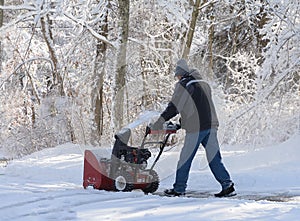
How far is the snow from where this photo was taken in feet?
16.2

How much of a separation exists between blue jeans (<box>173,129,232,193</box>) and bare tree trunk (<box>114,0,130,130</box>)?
617 cm

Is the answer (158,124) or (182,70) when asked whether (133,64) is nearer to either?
(182,70)

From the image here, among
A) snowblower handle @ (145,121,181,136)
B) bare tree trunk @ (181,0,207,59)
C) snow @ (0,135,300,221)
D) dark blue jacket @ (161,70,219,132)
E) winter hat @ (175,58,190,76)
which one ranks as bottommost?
snow @ (0,135,300,221)

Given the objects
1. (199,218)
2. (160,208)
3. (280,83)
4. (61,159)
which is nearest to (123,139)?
(160,208)

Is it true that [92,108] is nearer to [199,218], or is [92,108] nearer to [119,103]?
[119,103]

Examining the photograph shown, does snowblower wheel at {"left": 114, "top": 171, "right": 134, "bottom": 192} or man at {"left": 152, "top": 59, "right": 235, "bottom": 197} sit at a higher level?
man at {"left": 152, "top": 59, "right": 235, "bottom": 197}

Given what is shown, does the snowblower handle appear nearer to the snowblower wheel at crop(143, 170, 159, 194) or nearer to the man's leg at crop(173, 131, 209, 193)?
the man's leg at crop(173, 131, 209, 193)

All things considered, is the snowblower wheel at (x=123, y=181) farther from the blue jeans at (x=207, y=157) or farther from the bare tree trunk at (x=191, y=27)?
the bare tree trunk at (x=191, y=27)

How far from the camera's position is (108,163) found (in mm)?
6656

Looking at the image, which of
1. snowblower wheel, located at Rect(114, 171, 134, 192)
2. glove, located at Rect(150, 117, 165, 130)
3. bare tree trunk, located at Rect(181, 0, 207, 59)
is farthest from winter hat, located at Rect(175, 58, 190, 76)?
bare tree trunk, located at Rect(181, 0, 207, 59)

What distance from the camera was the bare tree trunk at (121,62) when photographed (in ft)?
40.1

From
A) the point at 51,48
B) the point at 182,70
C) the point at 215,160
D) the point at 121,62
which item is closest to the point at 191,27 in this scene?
the point at 121,62

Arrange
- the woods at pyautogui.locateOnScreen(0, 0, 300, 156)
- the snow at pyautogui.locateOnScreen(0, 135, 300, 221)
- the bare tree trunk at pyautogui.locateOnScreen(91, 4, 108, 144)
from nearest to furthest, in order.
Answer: the snow at pyautogui.locateOnScreen(0, 135, 300, 221), the woods at pyautogui.locateOnScreen(0, 0, 300, 156), the bare tree trunk at pyautogui.locateOnScreen(91, 4, 108, 144)

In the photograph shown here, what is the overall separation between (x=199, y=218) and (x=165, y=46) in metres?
12.2
